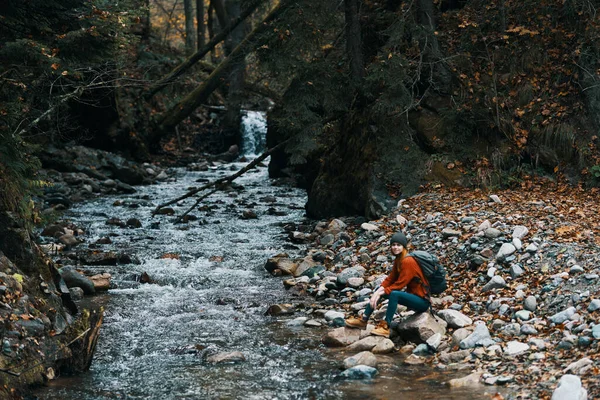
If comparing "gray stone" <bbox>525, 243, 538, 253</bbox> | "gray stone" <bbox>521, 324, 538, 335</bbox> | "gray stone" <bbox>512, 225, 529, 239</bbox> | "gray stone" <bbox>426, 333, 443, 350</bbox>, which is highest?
"gray stone" <bbox>512, 225, 529, 239</bbox>

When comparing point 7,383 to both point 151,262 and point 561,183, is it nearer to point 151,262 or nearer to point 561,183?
point 151,262

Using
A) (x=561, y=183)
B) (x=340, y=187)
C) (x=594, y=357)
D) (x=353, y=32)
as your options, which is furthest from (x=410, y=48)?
(x=594, y=357)

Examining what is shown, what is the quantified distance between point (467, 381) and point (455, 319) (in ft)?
5.44

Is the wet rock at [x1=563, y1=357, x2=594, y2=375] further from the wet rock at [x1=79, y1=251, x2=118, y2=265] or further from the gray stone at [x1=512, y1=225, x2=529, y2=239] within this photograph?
the wet rock at [x1=79, y1=251, x2=118, y2=265]

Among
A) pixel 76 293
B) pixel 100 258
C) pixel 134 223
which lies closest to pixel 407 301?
pixel 76 293

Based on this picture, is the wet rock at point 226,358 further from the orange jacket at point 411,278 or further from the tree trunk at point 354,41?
the tree trunk at point 354,41

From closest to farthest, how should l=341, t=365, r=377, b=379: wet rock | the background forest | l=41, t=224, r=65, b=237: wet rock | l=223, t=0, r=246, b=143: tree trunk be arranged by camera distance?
l=341, t=365, r=377, b=379: wet rock < the background forest < l=41, t=224, r=65, b=237: wet rock < l=223, t=0, r=246, b=143: tree trunk

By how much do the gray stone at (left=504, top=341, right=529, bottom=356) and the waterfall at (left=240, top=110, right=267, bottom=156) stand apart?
2130cm

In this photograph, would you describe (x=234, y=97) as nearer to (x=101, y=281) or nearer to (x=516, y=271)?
(x=101, y=281)

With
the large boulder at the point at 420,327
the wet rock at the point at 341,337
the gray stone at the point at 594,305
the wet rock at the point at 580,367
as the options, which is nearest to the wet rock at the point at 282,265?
the wet rock at the point at 341,337

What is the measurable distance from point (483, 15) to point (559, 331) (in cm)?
1046

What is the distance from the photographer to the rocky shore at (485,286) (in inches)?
261

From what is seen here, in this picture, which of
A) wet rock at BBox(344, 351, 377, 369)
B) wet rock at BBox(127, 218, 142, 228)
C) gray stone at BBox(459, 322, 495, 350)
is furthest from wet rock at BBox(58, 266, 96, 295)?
gray stone at BBox(459, 322, 495, 350)

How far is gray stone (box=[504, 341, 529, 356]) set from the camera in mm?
6895
